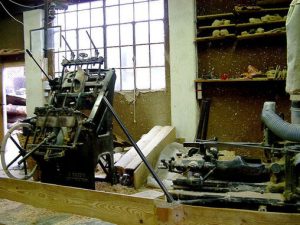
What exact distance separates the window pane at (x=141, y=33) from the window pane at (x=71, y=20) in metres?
1.47

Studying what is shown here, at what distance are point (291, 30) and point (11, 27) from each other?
6635 mm

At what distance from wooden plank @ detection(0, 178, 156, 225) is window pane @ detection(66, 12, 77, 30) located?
16.6 ft

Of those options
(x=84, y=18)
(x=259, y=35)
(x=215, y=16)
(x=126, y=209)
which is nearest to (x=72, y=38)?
(x=84, y=18)

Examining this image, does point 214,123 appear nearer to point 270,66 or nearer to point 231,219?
point 270,66

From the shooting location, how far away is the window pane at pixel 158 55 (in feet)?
20.9

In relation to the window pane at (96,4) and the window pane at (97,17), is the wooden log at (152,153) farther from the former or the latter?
the window pane at (96,4)

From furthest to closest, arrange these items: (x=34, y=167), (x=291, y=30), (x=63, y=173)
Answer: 1. (x=34, y=167)
2. (x=63, y=173)
3. (x=291, y=30)

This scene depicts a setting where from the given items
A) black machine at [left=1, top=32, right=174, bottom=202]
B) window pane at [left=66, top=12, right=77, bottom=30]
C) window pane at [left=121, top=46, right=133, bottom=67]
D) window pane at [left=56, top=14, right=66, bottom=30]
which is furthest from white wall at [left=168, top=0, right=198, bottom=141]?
window pane at [left=56, top=14, right=66, bottom=30]

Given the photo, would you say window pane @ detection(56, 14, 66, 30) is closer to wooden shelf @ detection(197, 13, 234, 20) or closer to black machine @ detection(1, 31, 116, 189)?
black machine @ detection(1, 31, 116, 189)

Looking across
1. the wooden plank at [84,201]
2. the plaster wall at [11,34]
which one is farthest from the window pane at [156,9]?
the wooden plank at [84,201]

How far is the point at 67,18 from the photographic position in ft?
24.3

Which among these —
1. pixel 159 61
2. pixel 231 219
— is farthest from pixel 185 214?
pixel 159 61

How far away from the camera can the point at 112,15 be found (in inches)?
270

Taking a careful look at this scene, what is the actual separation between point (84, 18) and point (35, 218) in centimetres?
452
